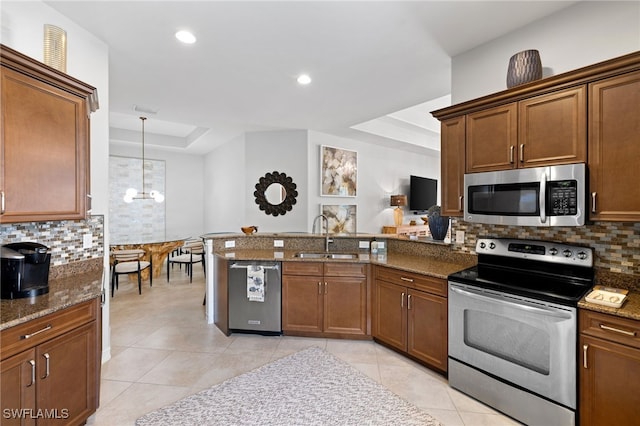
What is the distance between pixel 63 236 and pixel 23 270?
24.7 inches

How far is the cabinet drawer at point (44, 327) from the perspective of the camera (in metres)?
1.43

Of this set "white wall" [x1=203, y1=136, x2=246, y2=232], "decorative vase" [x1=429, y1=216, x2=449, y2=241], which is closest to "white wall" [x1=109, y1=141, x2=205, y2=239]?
"white wall" [x1=203, y1=136, x2=246, y2=232]

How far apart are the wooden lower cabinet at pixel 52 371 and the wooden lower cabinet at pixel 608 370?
2.96 m

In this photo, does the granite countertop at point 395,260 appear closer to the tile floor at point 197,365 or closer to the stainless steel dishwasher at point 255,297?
the stainless steel dishwasher at point 255,297

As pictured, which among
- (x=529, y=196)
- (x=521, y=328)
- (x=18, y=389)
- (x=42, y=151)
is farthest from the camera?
(x=529, y=196)

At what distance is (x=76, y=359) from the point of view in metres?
1.78

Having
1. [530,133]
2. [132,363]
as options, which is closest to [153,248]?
[132,363]

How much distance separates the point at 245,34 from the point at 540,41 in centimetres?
236

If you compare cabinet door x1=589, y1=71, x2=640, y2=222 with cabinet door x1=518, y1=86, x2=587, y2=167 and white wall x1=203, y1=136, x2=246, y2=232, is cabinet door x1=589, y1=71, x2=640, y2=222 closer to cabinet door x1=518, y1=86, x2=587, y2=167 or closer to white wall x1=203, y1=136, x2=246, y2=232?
cabinet door x1=518, y1=86, x2=587, y2=167

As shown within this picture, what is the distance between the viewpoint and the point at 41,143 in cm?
183

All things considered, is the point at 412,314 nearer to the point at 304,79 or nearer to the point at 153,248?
the point at 304,79

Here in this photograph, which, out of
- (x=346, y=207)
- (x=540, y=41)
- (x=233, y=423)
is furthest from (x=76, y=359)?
(x=346, y=207)

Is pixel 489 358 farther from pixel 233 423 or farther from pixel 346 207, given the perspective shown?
pixel 346 207

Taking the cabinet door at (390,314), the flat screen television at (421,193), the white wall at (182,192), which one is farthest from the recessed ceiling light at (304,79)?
the white wall at (182,192)
